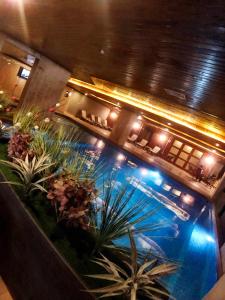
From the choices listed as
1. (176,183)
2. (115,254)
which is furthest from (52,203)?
(176,183)

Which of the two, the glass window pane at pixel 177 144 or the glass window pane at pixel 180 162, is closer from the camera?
the glass window pane at pixel 180 162

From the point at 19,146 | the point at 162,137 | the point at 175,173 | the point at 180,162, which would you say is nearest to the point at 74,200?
the point at 19,146

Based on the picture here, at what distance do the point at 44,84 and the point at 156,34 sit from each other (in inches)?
338

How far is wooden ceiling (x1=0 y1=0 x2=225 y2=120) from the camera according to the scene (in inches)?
97.4

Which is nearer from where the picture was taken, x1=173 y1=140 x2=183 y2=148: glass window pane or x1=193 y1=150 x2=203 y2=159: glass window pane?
x1=193 y1=150 x2=203 y2=159: glass window pane

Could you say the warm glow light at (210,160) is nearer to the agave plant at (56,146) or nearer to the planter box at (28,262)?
the agave plant at (56,146)

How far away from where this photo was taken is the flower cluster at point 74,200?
2.54 meters

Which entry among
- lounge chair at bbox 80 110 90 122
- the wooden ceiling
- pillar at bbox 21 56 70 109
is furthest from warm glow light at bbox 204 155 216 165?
the wooden ceiling

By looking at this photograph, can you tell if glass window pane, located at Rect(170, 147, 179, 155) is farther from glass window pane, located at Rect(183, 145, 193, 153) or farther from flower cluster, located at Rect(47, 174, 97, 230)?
flower cluster, located at Rect(47, 174, 97, 230)

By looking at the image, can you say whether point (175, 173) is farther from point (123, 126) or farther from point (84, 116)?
point (84, 116)

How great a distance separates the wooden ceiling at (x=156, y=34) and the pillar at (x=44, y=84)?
4.81m

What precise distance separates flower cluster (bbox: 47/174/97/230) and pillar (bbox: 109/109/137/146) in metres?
13.5

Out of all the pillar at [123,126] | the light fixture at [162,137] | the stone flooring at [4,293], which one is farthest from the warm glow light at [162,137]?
the stone flooring at [4,293]

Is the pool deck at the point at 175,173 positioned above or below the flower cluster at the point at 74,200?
below
